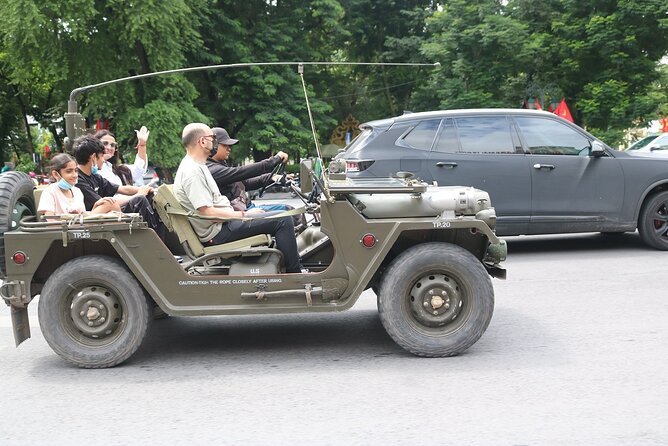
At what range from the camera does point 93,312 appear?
525cm

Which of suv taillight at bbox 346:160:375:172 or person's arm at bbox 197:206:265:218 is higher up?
person's arm at bbox 197:206:265:218

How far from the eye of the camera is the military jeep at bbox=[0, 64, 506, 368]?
5.25 meters

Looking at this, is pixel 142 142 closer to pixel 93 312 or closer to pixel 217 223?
pixel 217 223

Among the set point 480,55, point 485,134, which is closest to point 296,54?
point 480,55

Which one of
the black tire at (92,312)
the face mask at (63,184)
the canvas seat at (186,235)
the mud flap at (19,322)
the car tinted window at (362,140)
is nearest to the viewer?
the black tire at (92,312)

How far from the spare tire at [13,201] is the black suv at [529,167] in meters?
4.31

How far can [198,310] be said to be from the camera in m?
5.32

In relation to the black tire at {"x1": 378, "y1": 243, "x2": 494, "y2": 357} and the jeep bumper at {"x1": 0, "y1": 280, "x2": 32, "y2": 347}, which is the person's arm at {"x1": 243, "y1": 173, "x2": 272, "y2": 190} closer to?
the black tire at {"x1": 378, "y1": 243, "x2": 494, "y2": 357}

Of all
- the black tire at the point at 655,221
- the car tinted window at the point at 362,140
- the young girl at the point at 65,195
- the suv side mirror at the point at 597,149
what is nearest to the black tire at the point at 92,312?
the young girl at the point at 65,195

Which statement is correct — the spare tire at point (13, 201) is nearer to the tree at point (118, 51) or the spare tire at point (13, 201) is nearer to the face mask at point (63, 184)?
the face mask at point (63, 184)

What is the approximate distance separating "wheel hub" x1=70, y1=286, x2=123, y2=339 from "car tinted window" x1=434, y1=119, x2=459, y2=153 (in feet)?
17.5

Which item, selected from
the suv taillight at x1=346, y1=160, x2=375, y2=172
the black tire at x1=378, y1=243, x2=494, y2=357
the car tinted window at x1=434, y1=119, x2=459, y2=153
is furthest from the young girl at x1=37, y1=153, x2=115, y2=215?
the car tinted window at x1=434, y1=119, x2=459, y2=153

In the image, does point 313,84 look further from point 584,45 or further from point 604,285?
point 604,285

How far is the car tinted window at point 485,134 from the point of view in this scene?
31.0 ft
